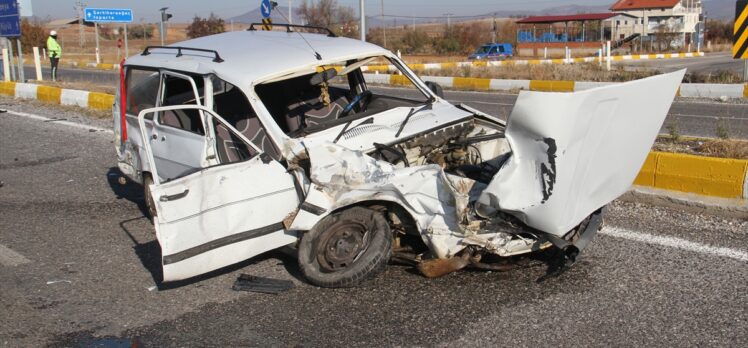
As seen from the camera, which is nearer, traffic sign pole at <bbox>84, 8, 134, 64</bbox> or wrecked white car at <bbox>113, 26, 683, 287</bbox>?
wrecked white car at <bbox>113, 26, 683, 287</bbox>

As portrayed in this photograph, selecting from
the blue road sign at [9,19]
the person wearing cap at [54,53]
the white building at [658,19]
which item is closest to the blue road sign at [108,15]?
the person wearing cap at [54,53]

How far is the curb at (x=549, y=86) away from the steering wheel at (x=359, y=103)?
10.2 m

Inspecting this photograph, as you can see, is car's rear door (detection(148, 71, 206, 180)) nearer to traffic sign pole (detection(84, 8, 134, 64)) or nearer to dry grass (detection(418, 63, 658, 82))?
dry grass (detection(418, 63, 658, 82))

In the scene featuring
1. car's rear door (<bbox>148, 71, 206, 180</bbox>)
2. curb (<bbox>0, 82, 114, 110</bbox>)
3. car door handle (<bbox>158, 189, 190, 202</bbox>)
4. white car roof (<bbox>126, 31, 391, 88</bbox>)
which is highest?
white car roof (<bbox>126, 31, 391, 88</bbox>)

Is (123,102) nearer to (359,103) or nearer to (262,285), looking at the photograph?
(359,103)

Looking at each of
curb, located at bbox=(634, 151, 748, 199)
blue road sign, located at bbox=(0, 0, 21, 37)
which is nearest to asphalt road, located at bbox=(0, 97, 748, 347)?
curb, located at bbox=(634, 151, 748, 199)

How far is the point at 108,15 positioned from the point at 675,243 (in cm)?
3291

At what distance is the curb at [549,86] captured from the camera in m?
16.1

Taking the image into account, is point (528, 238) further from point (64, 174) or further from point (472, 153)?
point (64, 174)

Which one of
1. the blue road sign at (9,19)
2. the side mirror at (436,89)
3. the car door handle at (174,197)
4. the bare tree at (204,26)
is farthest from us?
the bare tree at (204,26)

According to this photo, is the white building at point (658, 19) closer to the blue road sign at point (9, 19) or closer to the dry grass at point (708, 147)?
the blue road sign at point (9, 19)

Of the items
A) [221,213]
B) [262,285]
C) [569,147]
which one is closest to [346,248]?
[262,285]

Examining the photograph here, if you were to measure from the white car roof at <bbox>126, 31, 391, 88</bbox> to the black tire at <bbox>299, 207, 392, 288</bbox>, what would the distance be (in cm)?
129

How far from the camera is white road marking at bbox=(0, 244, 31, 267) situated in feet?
17.7
